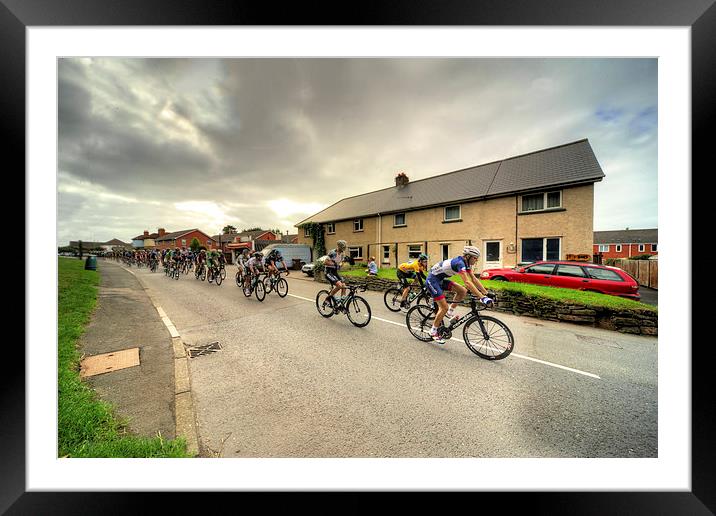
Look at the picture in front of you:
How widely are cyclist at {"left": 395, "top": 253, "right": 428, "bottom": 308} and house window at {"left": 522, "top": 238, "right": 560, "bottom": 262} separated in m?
1.60

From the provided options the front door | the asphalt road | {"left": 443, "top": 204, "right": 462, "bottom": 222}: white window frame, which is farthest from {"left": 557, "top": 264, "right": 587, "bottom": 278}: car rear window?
{"left": 443, "top": 204, "right": 462, "bottom": 222}: white window frame

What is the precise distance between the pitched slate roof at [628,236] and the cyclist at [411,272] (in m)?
2.47

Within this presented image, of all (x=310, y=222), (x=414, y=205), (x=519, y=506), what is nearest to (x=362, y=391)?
(x=519, y=506)

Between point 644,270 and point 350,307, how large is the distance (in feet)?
13.2

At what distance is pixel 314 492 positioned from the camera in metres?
1.37

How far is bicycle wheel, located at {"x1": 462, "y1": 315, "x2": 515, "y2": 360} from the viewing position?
2.68 metres

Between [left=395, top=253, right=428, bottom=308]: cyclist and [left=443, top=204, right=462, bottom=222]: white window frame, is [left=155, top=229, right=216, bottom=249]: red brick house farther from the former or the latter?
[left=443, top=204, right=462, bottom=222]: white window frame

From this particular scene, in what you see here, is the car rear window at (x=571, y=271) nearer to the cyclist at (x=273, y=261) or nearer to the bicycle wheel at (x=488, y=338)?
the bicycle wheel at (x=488, y=338)

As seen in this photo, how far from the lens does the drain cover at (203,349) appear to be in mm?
2684

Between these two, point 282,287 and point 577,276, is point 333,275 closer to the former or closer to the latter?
point 282,287

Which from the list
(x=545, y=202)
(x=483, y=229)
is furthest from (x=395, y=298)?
(x=545, y=202)
